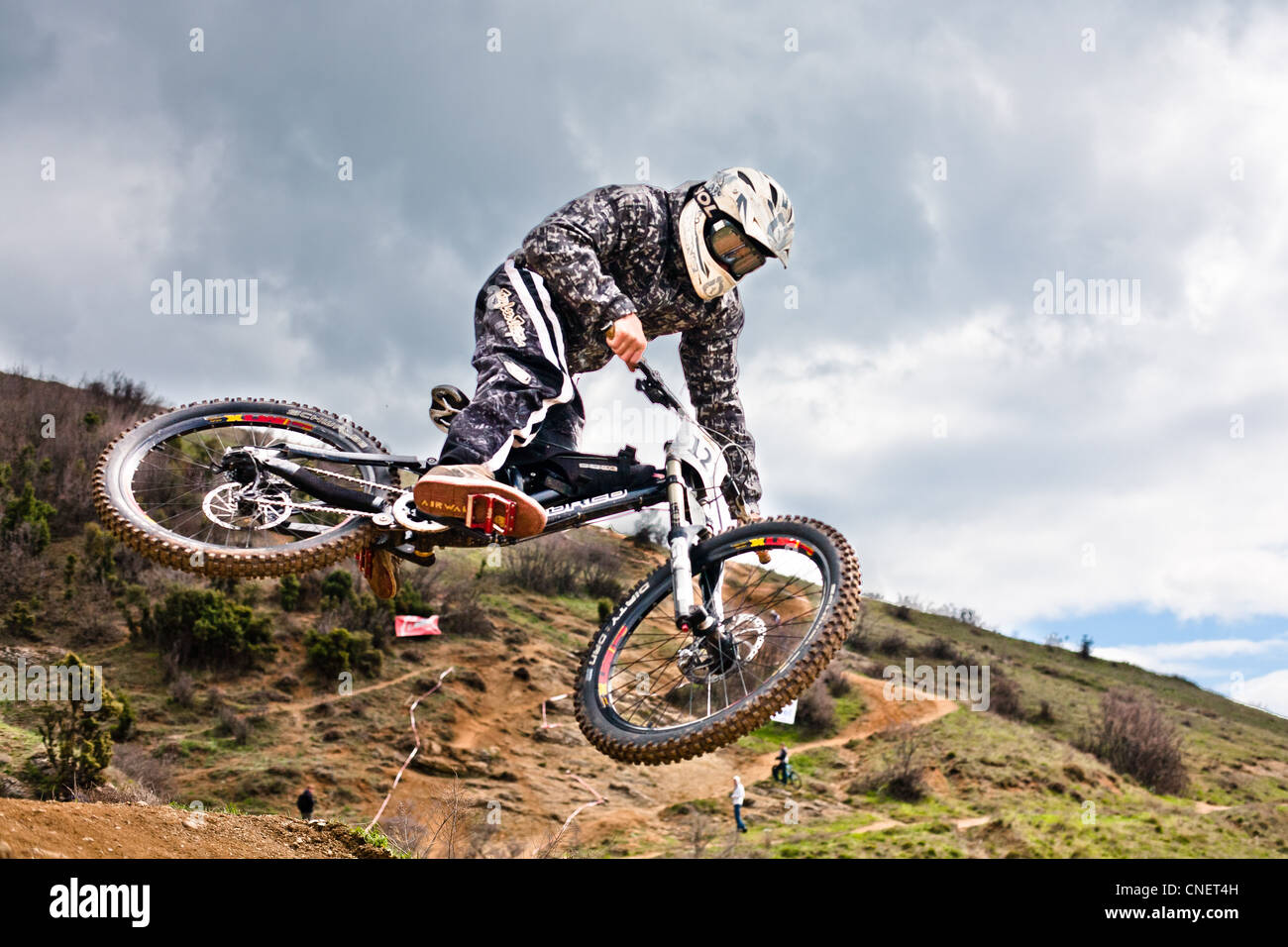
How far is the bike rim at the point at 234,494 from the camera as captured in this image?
5941mm

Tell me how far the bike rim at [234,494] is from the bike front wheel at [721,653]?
1.83 meters

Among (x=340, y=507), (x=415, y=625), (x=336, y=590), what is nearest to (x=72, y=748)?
(x=415, y=625)

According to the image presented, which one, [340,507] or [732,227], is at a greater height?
[732,227]

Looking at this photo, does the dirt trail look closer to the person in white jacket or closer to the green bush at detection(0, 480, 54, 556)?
the person in white jacket

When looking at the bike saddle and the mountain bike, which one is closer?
the mountain bike

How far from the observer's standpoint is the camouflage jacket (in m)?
5.36

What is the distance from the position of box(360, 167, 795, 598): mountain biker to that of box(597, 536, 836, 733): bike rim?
1.05 metres

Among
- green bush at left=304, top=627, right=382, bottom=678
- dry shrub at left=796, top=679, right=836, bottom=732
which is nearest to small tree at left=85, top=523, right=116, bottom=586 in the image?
green bush at left=304, top=627, right=382, bottom=678

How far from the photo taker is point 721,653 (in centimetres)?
521

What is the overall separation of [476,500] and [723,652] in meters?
1.51

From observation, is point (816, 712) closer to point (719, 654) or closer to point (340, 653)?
point (340, 653)
